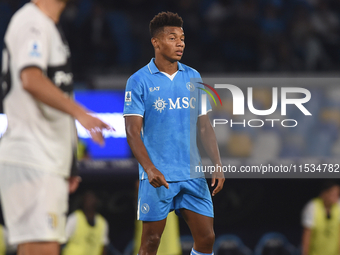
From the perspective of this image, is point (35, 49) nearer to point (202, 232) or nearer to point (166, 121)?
point (166, 121)

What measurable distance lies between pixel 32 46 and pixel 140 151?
1455mm

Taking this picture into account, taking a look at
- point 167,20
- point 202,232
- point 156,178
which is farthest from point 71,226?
point 167,20

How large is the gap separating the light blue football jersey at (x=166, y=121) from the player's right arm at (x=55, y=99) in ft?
4.76

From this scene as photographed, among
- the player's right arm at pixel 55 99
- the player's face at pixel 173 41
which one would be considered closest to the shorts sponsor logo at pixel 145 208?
the player's face at pixel 173 41

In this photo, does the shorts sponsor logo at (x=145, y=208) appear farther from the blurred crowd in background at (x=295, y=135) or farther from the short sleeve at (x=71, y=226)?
the short sleeve at (x=71, y=226)

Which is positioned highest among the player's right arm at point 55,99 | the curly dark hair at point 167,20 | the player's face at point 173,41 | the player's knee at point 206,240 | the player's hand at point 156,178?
the curly dark hair at point 167,20

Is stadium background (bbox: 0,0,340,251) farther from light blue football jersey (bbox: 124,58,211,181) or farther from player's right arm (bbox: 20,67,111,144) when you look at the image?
player's right arm (bbox: 20,67,111,144)

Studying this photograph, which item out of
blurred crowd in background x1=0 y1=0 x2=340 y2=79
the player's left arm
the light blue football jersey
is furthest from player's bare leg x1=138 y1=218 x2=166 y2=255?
blurred crowd in background x1=0 y1=0 x2=340 y2=79

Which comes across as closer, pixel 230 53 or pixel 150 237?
pixel 150 237

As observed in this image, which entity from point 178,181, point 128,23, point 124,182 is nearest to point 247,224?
point 124,182

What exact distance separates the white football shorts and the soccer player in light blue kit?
1.26m

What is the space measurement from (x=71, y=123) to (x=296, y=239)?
8.22m

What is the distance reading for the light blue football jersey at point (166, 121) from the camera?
4.28 metres

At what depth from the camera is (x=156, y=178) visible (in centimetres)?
398
